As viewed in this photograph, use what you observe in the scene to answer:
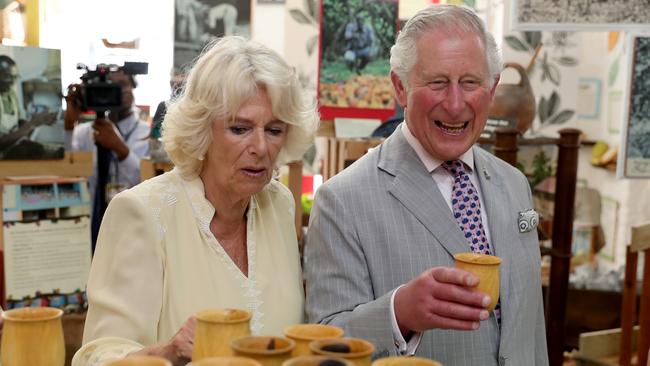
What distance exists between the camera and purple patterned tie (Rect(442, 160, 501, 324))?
78.2 inches

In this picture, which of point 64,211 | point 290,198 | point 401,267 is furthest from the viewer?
point 64,211

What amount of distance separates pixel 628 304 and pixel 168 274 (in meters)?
2.21

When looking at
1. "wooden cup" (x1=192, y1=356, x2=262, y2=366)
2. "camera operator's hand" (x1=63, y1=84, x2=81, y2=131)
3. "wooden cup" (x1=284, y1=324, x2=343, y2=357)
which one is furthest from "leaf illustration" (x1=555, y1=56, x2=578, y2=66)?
"wooden cup" (x1=192, y1=356, x2=262, y2=366)

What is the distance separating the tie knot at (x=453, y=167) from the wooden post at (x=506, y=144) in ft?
4.19

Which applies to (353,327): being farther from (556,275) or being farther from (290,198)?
(556,275)

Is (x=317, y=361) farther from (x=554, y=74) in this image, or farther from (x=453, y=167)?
(x=554, y=74)

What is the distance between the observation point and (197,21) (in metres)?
4.53

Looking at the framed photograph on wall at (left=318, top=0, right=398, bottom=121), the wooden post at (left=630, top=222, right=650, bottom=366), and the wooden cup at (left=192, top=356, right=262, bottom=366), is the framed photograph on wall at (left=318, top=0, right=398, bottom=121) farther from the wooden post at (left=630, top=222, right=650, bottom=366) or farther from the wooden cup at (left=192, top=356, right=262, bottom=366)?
the wooden cup at (left=192, top=356, right=262, bottom=366)

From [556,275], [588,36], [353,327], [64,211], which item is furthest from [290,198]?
[588,36]

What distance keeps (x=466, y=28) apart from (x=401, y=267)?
585 mm

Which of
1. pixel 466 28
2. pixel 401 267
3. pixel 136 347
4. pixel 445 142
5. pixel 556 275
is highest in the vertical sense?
pixel 466 28

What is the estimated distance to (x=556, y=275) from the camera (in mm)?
3598

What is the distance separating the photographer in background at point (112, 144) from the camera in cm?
381

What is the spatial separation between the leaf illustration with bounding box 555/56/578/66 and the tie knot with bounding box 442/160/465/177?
9.97ft
